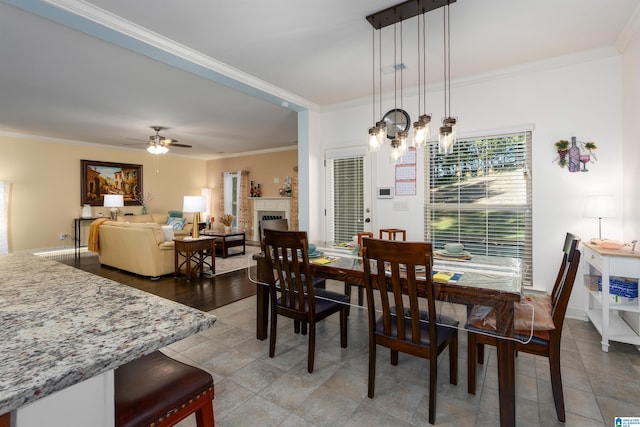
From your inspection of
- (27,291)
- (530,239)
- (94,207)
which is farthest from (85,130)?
(530,239)

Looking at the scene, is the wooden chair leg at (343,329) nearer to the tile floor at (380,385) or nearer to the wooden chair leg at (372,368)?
the tile floor at (380,385)

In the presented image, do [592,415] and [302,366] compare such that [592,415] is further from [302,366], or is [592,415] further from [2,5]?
[2,5]

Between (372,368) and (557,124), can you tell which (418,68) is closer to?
(557,124)

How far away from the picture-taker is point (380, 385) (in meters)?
2.09

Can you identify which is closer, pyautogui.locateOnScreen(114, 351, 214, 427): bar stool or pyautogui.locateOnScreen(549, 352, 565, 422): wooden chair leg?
pyautogui.locateOnScreen(114, 351, 214, 427): bar stool

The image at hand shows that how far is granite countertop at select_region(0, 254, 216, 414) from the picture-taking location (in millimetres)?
612

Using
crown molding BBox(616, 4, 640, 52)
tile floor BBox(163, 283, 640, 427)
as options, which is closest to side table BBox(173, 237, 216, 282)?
tile floor BBox(163, 283, 640, 427)

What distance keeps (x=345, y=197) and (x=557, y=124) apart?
2.57 m

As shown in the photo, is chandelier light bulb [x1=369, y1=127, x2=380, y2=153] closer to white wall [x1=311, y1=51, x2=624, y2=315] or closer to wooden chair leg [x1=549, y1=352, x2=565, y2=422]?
white wall [x1=311, y1=51, x2=624, y2=315]

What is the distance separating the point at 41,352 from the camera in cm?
70

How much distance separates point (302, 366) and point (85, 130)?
6471 millimetres

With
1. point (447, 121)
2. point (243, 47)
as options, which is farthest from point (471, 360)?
point (243, 47)

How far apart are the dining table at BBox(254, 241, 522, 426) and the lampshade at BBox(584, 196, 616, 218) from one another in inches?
42.6

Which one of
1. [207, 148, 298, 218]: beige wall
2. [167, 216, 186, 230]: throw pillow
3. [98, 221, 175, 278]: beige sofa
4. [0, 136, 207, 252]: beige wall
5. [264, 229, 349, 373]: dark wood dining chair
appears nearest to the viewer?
[264, 229, 349, 373]: dark wood dining chair
